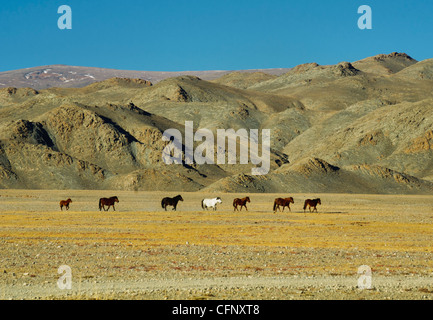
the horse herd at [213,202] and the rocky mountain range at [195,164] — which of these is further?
the rocky mountain range at [195,164]

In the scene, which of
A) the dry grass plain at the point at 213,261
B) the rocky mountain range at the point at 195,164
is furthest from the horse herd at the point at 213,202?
the rocky mountain range at the point at 195,164

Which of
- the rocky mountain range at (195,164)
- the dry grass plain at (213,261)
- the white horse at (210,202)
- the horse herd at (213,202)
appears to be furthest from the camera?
the rocky mountain range at (195,164)

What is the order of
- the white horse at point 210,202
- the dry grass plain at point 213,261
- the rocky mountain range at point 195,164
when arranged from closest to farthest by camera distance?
the dry grass plain at point 213,261 → the white horse at point 210,202 → the rocky mountain range at point 195,164

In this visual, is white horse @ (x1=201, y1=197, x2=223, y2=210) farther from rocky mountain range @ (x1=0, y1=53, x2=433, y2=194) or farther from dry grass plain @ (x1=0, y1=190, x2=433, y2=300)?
rocky mountain range @ (x1=0, y1=53, x2=433, y2=194)

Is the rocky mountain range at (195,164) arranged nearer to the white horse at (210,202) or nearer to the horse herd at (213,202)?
the white horse at (210,202)

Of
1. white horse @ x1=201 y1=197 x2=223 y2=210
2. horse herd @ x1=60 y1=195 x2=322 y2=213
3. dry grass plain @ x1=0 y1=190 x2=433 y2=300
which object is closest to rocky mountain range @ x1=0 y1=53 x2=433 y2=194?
white horse @ x1=201 y1=197 x2=223 y2=210

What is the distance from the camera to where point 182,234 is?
34.0 metres

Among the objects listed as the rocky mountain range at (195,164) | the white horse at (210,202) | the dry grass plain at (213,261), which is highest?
the rocky mountain range at (195,164)

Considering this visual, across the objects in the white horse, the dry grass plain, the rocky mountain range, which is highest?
the rocky mountain range

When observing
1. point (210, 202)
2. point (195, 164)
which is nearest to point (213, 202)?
point (210, 202)

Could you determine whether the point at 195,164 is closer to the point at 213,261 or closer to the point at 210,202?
the point at 210,202
